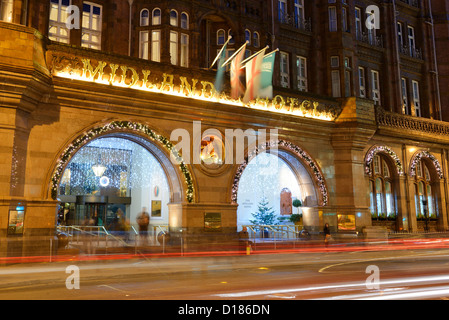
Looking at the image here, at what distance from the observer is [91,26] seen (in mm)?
23797

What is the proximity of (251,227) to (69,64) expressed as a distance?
13.4m

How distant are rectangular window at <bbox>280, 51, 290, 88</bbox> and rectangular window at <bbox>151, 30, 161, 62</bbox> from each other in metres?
9.23

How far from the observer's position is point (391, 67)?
33844 mm

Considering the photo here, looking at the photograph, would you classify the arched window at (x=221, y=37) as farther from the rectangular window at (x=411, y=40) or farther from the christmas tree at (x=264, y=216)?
the rectangular window at (x=411, y=40)

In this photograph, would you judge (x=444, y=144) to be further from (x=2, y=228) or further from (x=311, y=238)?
(x=2, y=228)

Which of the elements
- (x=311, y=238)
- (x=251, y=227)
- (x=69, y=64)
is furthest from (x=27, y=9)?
(x=311, y=238)

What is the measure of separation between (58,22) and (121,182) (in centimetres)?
1293

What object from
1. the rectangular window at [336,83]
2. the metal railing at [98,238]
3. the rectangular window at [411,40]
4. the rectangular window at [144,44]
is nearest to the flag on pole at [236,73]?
the rectangular window at [144,44]

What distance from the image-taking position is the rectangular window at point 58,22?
22.5 metres

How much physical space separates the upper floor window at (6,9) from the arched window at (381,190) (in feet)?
76.2

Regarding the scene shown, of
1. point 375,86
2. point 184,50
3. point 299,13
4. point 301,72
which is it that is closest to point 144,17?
point 184,50

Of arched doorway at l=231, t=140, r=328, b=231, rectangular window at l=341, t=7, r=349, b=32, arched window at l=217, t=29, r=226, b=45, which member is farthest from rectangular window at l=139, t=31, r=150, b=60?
rectangular window at l=341, t=7, r=349, b=32

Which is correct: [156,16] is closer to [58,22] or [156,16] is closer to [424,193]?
[58,22]

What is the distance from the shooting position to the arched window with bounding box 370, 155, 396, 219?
29.5 metres
